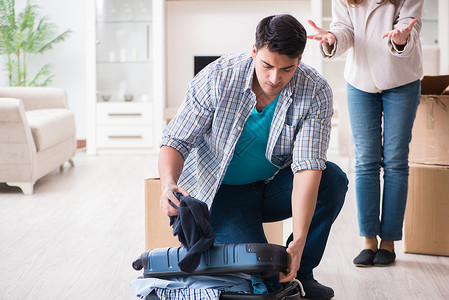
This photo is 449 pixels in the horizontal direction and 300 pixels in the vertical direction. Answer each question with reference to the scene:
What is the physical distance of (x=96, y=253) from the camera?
7.54ft

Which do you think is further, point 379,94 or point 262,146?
point 379,94

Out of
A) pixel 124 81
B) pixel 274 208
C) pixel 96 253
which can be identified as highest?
pixel 124 81

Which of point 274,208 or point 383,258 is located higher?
point 274,208

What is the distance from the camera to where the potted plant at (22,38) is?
489 centimetres

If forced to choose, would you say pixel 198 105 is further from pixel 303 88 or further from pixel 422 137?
pixel 422 137

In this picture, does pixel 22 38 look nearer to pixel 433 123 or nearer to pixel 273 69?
pixel 433 123

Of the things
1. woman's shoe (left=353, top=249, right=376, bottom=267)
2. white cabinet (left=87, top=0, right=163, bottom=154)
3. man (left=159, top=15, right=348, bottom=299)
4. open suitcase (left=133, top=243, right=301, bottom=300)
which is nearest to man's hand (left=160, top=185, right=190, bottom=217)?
man (left=159, top=15, right=348, bottom=299)

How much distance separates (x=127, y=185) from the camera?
147 inches

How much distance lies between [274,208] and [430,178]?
76 cm

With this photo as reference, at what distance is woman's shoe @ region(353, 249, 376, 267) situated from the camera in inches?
83.3

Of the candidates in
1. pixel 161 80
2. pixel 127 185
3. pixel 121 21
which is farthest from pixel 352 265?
pixel 121 21

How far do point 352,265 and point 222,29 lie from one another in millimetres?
3779

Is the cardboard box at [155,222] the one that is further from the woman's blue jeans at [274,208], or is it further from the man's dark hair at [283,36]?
the man's dark hair at [283,36]

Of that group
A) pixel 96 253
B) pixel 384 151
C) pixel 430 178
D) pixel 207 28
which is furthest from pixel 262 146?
pixel 207 28
